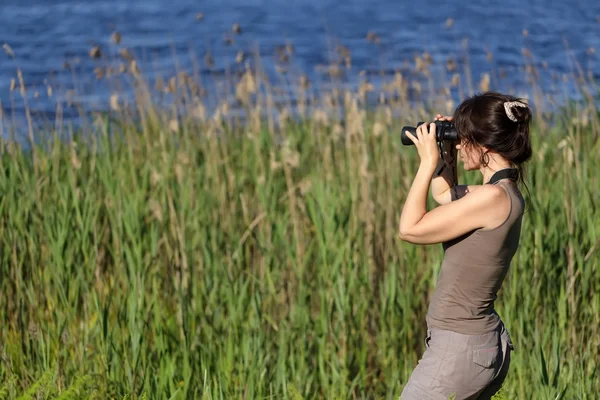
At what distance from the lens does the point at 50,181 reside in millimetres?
4875

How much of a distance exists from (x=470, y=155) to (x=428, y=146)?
0.12 meters

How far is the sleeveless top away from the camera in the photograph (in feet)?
8.16

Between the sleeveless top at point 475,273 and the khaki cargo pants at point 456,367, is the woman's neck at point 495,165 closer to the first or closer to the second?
the sleeveless top at point 475,273

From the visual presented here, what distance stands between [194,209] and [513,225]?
218 centimetres

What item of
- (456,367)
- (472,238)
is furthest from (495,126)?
(456,367)

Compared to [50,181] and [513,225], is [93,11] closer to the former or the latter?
[50,181]

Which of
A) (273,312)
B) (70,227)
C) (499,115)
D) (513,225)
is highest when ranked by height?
(499,115)

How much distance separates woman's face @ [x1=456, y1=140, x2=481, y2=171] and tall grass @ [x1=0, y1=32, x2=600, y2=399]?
2.64 ft

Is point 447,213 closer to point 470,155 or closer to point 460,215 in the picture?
point 460,215

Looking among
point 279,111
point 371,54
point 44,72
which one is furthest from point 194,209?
point 371,54

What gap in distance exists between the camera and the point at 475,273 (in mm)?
2504

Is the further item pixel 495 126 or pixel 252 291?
pixel 252 291

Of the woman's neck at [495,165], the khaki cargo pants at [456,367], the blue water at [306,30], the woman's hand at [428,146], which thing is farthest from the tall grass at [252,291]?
the blue water at [306,30]

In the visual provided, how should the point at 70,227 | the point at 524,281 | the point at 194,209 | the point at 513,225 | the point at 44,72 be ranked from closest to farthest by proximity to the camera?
the point at 513,225 < the point at 524,281 < the point at 70,227 < the point at 194,209 < the point at 44,72
